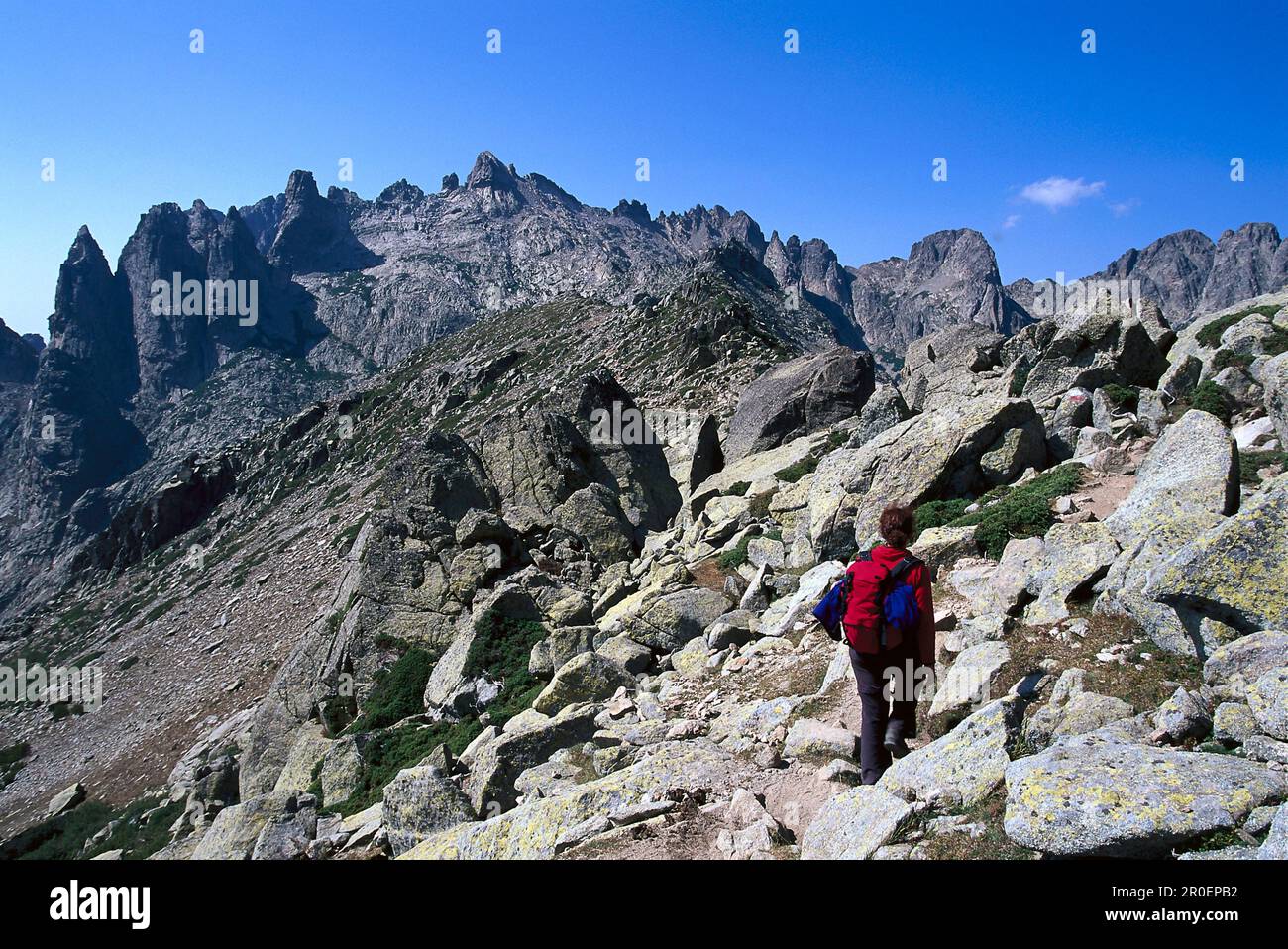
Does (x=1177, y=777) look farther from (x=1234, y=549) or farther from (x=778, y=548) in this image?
(x=778, y=548)

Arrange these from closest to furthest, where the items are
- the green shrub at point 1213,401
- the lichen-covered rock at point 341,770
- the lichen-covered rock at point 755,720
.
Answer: the lichen-covered rock at point 755,720
the green shrub at point 1213,401
the lichen-covered rock at point 341,770

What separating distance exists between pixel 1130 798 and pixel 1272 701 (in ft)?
5.60

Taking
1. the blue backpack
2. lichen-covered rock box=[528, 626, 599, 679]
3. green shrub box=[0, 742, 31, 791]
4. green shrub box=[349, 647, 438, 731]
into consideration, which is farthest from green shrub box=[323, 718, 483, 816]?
green shrub box=[0, 742, 31, 791]

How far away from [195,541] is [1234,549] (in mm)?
104672

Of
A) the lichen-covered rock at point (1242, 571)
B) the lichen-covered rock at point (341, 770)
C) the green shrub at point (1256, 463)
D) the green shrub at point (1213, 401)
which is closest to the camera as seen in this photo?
the lichen-covered rock at point (1242, 571)

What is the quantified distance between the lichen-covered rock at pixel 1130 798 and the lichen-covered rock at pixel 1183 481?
4.51 metres

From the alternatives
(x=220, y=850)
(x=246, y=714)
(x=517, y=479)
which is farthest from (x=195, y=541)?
(x=220, y=850)

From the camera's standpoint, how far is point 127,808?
3033cm

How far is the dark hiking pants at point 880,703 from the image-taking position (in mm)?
7387

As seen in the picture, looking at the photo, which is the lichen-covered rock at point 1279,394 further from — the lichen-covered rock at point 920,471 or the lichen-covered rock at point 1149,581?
the lichen-covered rock at point 920,471

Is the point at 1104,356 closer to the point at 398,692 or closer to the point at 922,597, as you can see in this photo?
the point at 922,597

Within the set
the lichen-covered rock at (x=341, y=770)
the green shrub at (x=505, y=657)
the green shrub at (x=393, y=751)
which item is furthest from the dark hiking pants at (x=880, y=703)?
the lichen-covered rock at (x=341, y=770)

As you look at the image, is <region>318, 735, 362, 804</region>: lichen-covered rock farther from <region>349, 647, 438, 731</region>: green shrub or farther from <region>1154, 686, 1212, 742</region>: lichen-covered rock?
<region>1154, 686, 1212, 742</region>: lichen-covered rock

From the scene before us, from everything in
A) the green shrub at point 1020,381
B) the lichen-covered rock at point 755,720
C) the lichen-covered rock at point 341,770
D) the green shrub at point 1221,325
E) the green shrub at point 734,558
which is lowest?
the lichen-covered rock at point 341,770
